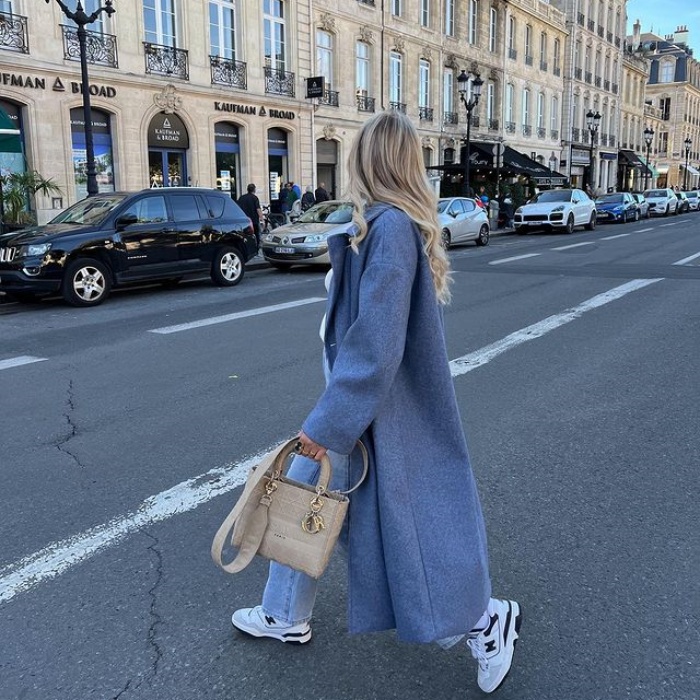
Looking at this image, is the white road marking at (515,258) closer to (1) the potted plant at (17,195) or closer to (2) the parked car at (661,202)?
(1) the potted plant at (17,195)

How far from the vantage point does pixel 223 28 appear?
76.4ft

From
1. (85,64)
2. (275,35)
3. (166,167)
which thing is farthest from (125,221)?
(275,35)

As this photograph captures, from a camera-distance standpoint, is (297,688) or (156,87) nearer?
(297,688)

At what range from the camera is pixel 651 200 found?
143ft

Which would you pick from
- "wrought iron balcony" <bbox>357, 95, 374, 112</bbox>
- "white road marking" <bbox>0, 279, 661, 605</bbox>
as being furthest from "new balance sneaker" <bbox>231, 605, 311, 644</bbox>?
"wrought iron balcony" <bbox>357, 95, 374, 112</bbox>

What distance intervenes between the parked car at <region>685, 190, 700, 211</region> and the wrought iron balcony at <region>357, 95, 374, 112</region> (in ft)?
103

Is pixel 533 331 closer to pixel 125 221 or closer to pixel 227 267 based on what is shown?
pixel 227 267

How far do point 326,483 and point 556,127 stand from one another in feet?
167

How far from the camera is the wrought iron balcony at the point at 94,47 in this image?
18.7 meters

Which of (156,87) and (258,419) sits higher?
(156,87)

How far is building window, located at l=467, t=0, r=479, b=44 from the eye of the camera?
3675 cm

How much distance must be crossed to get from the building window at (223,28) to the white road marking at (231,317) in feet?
50.2

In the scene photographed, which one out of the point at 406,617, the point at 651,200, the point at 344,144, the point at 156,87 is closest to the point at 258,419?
the point at 406,617

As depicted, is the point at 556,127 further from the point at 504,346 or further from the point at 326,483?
the point at 326,483
